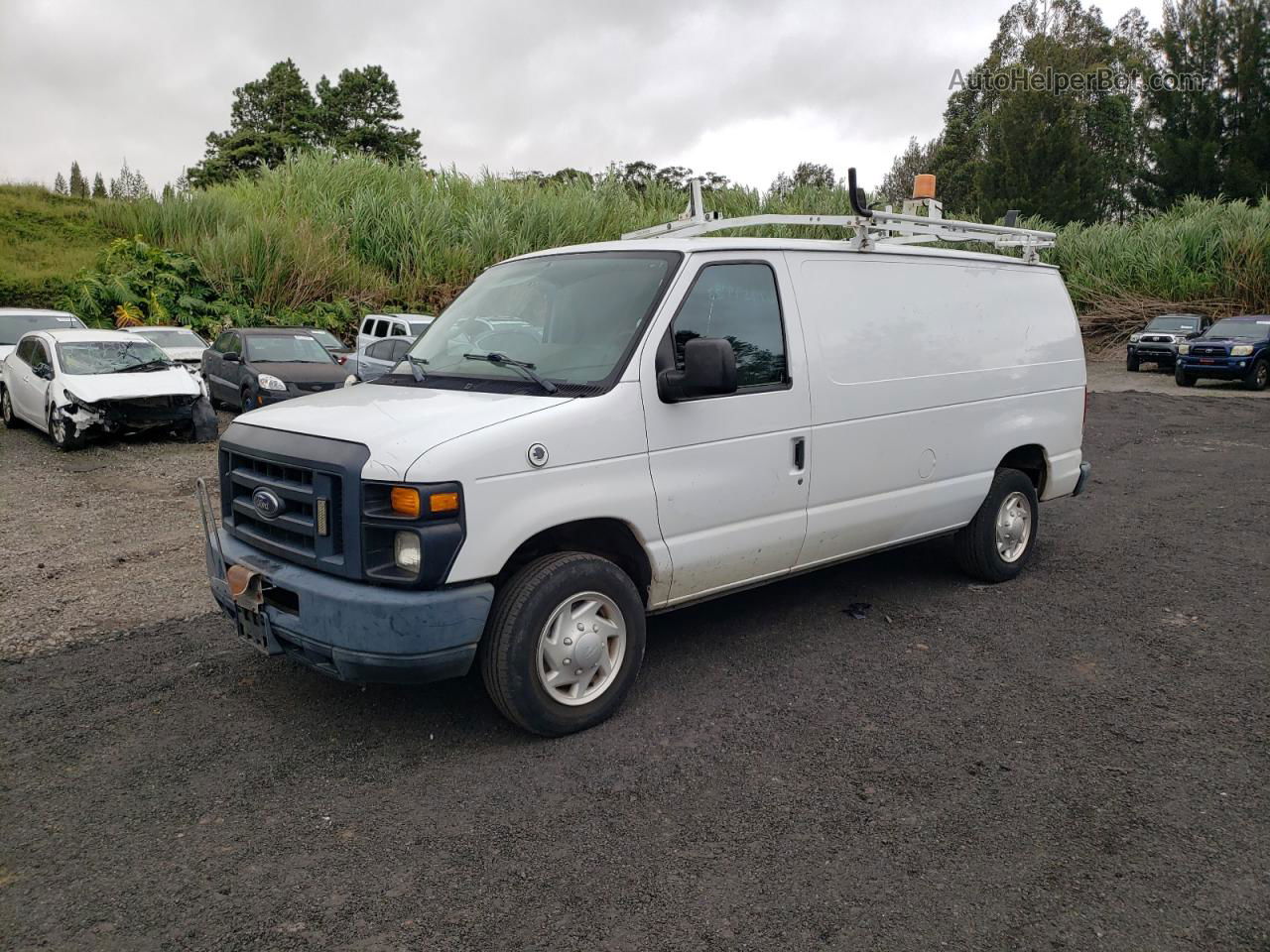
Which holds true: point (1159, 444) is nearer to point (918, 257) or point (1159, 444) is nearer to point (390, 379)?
point (918, 257)

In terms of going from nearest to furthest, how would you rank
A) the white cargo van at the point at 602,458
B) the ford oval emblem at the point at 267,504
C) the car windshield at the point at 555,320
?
1. the white cargo van at the point at 602,458
2. the ford oval emblem at the point at 267,504
3. the car windshield at the point at 555,320

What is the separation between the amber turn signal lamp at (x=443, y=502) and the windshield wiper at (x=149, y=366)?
11.3 meters

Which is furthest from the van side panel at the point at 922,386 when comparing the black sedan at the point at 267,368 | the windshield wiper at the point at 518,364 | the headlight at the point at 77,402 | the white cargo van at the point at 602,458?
the headlight at the point at 77,402

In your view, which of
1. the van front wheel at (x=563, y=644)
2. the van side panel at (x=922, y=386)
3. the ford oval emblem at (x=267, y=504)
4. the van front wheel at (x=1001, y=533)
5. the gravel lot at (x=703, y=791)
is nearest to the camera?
the gravel lot at (x=703, y=791)

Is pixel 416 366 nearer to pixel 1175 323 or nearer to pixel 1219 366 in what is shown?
pixel 1219 366

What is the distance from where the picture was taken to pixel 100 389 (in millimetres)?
12500

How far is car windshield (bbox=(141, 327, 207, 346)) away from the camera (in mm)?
18016

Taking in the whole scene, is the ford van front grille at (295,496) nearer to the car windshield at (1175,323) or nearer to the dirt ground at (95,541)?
the dirt ground at (95,541)

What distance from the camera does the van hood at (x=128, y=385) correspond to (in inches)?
490

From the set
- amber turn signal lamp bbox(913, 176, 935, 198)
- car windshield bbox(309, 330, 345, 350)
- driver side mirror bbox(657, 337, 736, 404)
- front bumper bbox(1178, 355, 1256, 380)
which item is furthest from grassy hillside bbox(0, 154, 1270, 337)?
driver side mirror bbox(657, 337, 736, 404)

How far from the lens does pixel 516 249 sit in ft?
82.7

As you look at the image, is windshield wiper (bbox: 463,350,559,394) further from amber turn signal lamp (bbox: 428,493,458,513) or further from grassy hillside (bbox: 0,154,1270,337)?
grassy hillside (bbox: 0,154,1270,337)

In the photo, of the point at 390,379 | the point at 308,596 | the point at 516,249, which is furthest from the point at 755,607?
the point at 516,249

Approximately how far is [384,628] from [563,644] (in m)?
0.80
